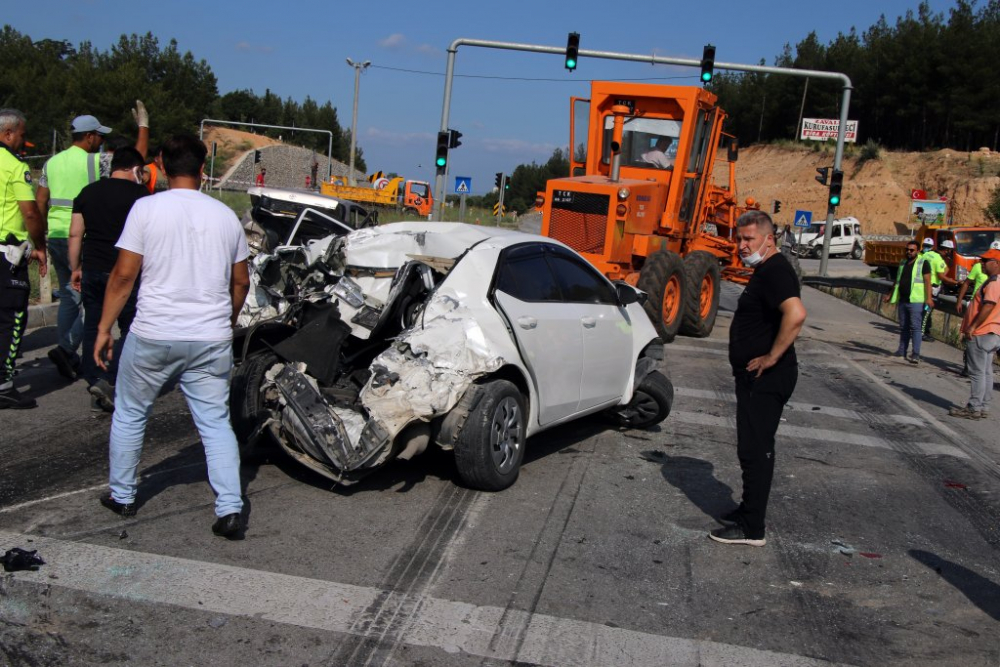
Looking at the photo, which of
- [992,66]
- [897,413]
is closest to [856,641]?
[897,413]

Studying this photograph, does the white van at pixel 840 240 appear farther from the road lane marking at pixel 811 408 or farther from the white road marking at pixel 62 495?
the white road marking at pixel 62 495

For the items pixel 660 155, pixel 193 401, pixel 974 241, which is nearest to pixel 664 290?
pixel 660 155

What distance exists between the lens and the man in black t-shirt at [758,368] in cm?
528

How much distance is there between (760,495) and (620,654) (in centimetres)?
172

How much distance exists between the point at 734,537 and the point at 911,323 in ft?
31.7

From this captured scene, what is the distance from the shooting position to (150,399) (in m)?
4.88

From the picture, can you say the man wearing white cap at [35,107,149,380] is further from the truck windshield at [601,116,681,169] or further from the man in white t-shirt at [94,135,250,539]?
the truck windshield at [601,116,681,169]

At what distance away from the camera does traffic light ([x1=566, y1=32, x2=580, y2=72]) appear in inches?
889

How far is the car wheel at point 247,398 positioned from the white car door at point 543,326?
1694 millimetres

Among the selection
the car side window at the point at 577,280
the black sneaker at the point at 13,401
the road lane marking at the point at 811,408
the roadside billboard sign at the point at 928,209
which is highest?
the roadside billboard sign at the point at 928,209

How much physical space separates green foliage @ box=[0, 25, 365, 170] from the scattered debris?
Result: 4597 centimetres

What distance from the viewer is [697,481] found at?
265 inches

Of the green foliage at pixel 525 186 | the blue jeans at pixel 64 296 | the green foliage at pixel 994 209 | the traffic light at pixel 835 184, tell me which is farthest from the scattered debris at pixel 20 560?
the green foliage at pixel 525 186

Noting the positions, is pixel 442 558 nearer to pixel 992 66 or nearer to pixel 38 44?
pixel 992 66
